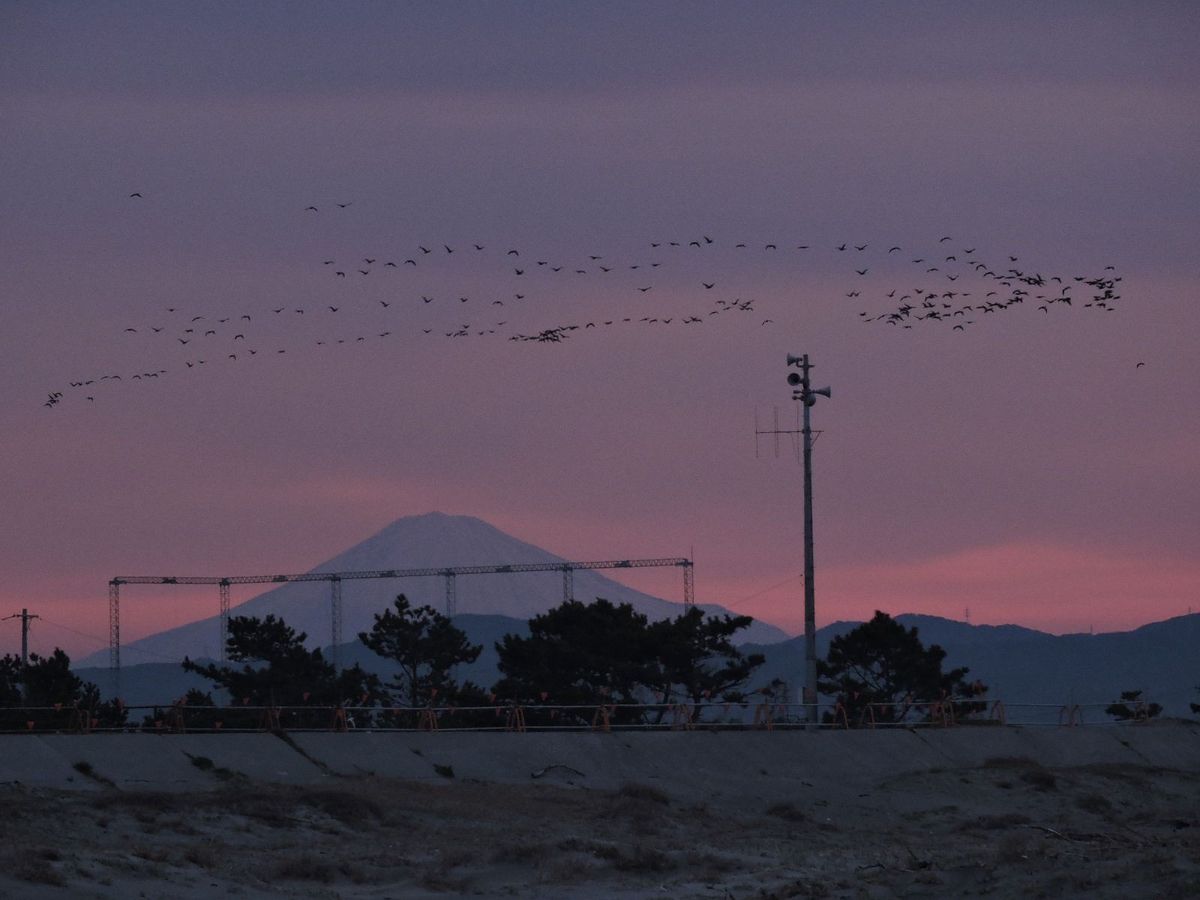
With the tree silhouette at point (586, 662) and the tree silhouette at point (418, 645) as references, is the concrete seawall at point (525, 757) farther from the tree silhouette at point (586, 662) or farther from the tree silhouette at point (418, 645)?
the tree silhouette at point (418, 645)

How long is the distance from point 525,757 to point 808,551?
12339 mm

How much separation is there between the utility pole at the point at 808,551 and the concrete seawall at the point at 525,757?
1.57 m

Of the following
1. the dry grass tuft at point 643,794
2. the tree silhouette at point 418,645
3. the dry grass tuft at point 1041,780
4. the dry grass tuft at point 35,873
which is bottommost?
the dry grass tuft at point 1041,780

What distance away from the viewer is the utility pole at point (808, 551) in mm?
50500

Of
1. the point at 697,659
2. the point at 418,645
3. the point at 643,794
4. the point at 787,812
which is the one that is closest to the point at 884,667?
the point at 697,659

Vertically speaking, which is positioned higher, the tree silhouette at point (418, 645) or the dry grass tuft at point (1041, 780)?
the tree silhouette at point (418, 645)

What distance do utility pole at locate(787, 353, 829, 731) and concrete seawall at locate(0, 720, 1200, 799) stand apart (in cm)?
157

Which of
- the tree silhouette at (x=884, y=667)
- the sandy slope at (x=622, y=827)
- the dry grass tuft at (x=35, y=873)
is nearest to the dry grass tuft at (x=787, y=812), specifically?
the sandy slope at (x=622, y=827)

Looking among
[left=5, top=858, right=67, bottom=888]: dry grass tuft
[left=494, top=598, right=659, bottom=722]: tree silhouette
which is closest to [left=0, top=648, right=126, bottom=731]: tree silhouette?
[left=494, top=598, right=659, bottom=722]: tree silhouette

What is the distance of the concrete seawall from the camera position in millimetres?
36719

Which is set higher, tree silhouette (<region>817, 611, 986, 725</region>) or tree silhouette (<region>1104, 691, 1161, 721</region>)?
tree silhouette (<region>817, 611, 986, 725</region>)

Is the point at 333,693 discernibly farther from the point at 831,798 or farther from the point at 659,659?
the point at 831,798

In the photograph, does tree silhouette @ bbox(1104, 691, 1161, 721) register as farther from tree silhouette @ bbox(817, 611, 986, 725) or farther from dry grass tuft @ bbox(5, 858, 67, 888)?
dry grass tuft @ bbox(5, 858, 67, 888)

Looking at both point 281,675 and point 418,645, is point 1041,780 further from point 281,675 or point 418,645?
point 418,645
